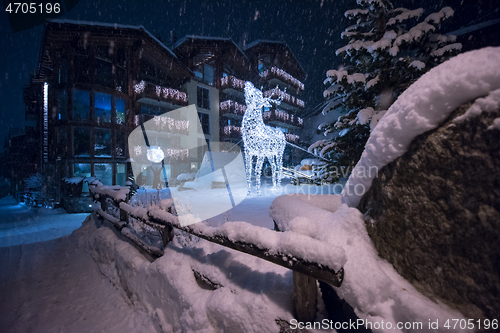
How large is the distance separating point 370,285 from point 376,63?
6.72 m

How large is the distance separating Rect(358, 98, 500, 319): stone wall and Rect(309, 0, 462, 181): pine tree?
15.0 feet

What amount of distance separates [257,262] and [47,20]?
19.8 m

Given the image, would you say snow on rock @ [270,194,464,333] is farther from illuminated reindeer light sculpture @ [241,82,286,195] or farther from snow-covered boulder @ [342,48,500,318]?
illuminated reindeer light sculpture @ [241,82,286,195]

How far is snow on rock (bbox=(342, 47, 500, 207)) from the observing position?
3.65 ft

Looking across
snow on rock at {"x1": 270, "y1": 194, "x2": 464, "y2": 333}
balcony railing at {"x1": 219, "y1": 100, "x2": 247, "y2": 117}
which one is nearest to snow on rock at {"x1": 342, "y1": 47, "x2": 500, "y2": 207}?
snow on rock at {"x1": 270, "y1": 194, "x2": 464, "y2": 333}

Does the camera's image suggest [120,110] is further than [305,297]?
Yes

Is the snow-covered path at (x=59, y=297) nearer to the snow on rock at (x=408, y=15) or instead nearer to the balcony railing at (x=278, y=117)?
the snow on rock at (x=408, y=15)

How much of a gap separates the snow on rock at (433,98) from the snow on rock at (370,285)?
628mm

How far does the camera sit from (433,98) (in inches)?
50.1

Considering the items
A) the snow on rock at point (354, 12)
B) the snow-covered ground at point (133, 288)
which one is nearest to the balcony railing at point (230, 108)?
the snow on rock at point (354, 12)

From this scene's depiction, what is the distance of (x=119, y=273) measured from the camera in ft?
13.5

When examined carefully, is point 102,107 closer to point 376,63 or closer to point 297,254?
point 376,63

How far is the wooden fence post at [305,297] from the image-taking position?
67.4 inches

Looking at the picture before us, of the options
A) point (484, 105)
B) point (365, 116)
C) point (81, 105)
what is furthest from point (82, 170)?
point (484, 105)
